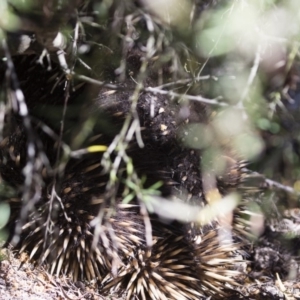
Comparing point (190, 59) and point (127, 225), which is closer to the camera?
point (190, 59)

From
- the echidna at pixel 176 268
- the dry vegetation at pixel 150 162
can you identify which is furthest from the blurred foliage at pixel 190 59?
the echidna at pixel 176 268

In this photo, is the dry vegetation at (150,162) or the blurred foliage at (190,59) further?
the dry vegetation at (150,162)

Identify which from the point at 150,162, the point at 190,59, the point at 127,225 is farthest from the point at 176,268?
the point at 190,59

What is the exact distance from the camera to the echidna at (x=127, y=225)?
8.80ft

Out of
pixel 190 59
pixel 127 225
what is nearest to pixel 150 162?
pixel 127 225

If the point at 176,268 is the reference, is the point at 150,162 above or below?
above

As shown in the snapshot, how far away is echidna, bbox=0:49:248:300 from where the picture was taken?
2.68 meters

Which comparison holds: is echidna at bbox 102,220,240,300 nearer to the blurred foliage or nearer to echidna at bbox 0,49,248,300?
echidna at bbox 0,49,248,300

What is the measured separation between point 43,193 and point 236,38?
46.4 inches

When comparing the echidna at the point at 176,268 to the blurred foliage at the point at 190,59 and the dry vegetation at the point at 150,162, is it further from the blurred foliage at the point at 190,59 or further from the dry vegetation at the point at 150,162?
the blurred foliage at the point at 190,59

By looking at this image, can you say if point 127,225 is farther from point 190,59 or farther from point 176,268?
point 190,59

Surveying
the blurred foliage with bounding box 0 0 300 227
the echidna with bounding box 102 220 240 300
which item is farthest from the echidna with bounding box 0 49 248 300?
the blurred foliage with bounding box 0 0 300 227

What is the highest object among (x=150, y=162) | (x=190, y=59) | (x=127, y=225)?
(x=190, y=59)

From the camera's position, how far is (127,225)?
2787 millimetres
